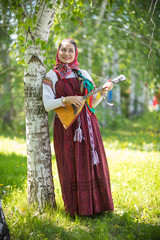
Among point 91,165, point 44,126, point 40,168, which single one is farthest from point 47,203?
point 44,126

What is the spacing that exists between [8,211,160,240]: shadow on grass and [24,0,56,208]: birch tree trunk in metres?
0.30

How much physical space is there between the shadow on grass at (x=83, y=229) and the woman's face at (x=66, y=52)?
5.63ft

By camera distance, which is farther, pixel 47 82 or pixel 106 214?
pixel 106 214

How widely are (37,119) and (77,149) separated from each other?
1.80 feet

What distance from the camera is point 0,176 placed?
12.4 feet

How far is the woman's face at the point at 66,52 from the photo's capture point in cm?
274

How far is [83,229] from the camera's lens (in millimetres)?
2498

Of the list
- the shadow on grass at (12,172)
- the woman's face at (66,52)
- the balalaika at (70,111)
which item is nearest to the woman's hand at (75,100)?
the balalaika at (70,111)

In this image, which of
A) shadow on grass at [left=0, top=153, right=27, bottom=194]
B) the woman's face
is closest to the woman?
the woman's face

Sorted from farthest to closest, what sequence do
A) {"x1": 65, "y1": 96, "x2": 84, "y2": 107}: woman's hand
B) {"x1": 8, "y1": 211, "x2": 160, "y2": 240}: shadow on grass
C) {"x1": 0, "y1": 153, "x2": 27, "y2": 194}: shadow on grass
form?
{"x1": 0, "y1": 153, "x2": 27, "y2": 194}: shadow on grass
{"x1": 65, "y1": 96, "x2": 84, "y2": 107}: woman's hand
{"x1": 8, "y1": 211, "x2": 160, "y2": 240}: shadow on grass

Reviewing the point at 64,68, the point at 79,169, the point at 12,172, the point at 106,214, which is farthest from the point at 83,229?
the point at 12,172

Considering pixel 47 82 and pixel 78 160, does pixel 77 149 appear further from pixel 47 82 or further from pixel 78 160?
pixel 47 82

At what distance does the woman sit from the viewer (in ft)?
8.73

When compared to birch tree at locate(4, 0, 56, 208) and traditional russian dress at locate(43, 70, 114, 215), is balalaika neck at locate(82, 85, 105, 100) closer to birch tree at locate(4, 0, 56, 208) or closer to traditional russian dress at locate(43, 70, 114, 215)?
traditional russian dress at locate(43, 70, 114, 215)
